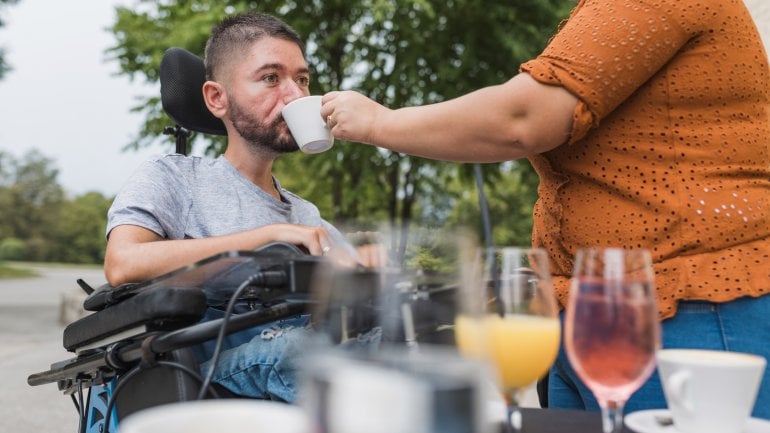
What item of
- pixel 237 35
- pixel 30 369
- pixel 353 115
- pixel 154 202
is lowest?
pixel 30 369

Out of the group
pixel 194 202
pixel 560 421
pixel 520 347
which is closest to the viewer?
pixel 520 347

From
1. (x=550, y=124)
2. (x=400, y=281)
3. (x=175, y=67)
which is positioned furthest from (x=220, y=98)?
(x=400, y=281)

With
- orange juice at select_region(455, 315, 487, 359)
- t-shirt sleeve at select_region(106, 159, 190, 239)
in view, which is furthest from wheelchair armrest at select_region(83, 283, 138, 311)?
orange juice at select_region(455, 315, 487, 359)

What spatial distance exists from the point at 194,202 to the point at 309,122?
1.47 ft

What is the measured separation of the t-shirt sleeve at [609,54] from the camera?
1.18 m

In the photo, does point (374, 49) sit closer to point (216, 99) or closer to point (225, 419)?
point (216, 99)

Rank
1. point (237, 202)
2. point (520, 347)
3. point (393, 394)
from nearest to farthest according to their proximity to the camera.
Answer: point (393, 394) < point (520, 347) < point (237, 202)

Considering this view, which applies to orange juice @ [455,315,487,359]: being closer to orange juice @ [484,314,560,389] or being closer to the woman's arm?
orange juice @ [484,314,560,389]

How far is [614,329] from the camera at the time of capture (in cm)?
84

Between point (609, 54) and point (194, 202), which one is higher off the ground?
point (609, 54)

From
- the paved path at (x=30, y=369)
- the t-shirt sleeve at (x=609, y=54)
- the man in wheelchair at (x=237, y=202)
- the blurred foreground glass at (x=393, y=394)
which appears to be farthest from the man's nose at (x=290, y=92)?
the paved path at (x=30, y=369)

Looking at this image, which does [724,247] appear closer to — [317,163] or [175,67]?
[175,67]

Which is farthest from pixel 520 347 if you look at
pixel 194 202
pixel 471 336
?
pixel 194 202

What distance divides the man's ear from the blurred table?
1.48 m
